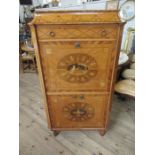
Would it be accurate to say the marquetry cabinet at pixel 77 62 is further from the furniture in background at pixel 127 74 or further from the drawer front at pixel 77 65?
the furniture in background at pixel 127 74

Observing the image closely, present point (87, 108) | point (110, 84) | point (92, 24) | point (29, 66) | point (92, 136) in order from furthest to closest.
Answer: point (29, 66) → point (92, 136) → point (87, 108) → point (110, 84) → point (92, 24)

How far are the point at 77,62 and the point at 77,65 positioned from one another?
26 millimetres

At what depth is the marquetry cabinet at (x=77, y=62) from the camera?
1.04 meters

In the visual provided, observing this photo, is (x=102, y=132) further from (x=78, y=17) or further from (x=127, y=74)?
(x=78, y=17)

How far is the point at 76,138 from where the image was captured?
1649 mm

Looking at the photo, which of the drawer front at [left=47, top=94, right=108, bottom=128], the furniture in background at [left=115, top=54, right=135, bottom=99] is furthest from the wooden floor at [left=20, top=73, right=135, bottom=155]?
the furniture in background at [left=115, top=54, right=135, bottom=99]

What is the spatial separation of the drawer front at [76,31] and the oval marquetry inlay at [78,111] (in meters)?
0.61

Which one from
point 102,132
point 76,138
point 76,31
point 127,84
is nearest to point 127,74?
point 127,84

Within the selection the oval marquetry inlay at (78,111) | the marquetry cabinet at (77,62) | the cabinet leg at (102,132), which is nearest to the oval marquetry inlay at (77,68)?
the marquetry cabinet at (77,62)

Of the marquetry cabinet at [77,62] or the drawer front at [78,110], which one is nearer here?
the marquetry cabinet at [77,62]
